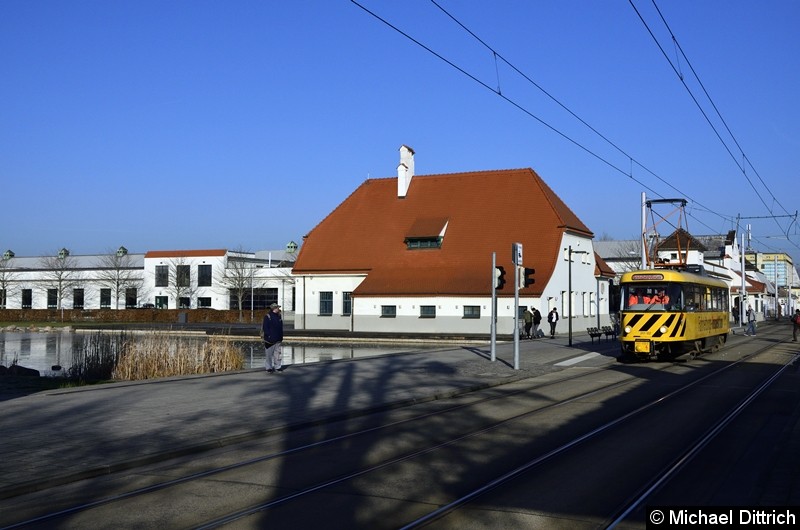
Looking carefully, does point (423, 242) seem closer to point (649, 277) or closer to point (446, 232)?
point (446, 232)

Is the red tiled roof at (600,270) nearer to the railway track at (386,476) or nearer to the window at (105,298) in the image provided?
the railway track at (386,476)

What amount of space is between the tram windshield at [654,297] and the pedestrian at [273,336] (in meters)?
12.3

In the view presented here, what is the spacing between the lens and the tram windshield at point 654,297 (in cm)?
2639

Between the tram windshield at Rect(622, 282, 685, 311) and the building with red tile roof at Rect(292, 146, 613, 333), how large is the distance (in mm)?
17918

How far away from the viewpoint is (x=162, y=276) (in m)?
81.1

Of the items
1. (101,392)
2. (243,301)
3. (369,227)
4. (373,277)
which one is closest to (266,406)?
(101,392)

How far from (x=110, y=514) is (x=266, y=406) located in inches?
295

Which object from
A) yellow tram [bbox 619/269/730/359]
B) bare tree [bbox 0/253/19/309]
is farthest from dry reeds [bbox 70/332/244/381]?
bare tree [bbox 0/253/19/309]

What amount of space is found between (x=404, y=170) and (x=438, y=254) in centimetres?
809

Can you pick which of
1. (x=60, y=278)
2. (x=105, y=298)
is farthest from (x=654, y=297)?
(x=105, y=298)

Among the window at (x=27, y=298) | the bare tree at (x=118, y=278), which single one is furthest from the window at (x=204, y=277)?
the window at (x=27, y=298)

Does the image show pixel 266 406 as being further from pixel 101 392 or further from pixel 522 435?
pixel 522 435

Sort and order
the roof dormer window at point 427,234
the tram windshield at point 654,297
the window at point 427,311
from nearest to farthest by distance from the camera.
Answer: the tram windshield at point 654,297 < the window at point 427,311 < the roof dormer window at point 427,234

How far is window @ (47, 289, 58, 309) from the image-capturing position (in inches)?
3419
